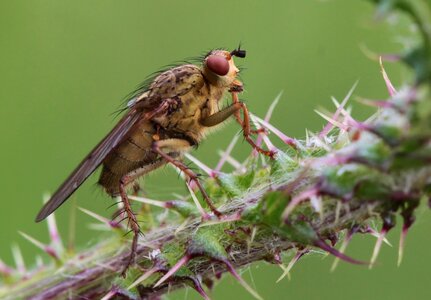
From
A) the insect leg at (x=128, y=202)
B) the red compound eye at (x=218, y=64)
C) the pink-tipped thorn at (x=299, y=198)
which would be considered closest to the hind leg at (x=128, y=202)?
the insect leg at (x=128, y=202)

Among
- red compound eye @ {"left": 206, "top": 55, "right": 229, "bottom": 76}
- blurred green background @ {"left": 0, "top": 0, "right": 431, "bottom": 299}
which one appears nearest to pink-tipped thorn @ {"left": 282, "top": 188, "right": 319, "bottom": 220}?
red compound eye @ {"left": 206, "top": 55, "right": 229, "bottom": 76}

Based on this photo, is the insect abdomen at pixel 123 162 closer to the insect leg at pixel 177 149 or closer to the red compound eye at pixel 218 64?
the insect leg at pixel 177 149

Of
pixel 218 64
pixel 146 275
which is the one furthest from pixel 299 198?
pixel 218 64

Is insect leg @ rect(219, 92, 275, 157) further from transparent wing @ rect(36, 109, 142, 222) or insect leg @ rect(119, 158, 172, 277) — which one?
transparent wing @ rect(36, 109, 142, 222)

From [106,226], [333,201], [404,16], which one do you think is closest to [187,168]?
[106,226]

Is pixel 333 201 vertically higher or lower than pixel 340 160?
lower

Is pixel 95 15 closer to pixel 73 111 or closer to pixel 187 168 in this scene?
pixel 73 111

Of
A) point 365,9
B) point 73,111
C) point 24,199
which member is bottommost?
point 24,199

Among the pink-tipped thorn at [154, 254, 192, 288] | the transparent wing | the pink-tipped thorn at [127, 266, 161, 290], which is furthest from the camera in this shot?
the transparent wing
